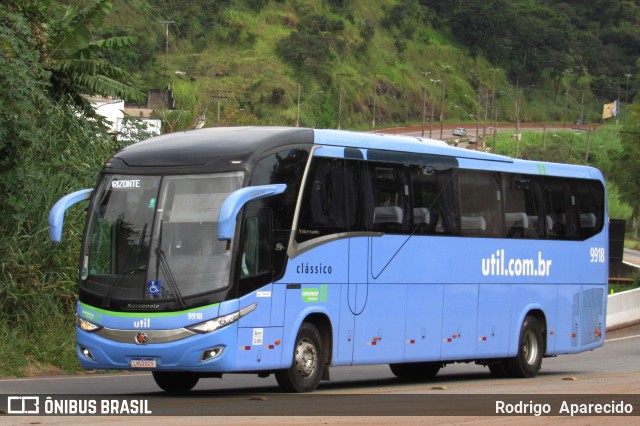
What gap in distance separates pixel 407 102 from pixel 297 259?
123 m

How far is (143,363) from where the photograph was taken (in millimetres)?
14328

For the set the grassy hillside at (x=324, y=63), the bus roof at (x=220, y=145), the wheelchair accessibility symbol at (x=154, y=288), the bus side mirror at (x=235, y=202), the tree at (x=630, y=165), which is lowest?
the wheelchair accessibility symbol at (x=154, y=288)

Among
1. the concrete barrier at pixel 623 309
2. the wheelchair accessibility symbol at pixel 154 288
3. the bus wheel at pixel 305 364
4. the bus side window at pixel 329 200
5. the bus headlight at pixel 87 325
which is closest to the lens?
the wheelchair accessibility symbol at pixel 154 288

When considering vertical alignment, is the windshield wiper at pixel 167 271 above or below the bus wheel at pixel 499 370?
above

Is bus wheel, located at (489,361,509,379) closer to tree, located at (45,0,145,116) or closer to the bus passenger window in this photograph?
the bus passenger window

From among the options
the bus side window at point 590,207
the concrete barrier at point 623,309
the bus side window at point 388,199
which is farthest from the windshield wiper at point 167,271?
the concrete barrier at point 623,309

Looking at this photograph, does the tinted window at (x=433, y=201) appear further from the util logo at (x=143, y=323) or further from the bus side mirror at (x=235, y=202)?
the util logo at (x=143, y=323)

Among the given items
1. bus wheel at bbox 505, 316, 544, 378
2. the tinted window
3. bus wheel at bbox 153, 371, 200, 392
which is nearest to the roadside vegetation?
bus wheel at bbox 153, 371, 200, 392

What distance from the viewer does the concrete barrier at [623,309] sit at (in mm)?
38125

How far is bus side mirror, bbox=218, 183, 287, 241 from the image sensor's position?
13484mm

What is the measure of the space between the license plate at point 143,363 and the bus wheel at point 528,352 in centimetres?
798

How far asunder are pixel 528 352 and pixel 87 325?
877cm

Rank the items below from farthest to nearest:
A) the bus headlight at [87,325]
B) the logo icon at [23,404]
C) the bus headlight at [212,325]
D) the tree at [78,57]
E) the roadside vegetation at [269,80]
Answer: the tree at [78,57]
the roadside vegetation at [269,80]
the bus headlight at [87,325]
the bus headlight at [212,325]
the logo icon at [23,404]

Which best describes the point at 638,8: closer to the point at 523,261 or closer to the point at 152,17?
the point at 152,17
